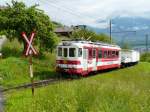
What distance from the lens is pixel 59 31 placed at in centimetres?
8212

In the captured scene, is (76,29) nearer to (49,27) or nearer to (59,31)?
(59,31)

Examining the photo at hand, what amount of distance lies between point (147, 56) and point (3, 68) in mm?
77195

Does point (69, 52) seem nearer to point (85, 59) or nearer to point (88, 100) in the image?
point (85, 59)

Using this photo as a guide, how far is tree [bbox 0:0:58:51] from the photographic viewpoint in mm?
42812

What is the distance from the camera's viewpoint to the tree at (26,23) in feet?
140

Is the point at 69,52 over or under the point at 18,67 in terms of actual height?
over

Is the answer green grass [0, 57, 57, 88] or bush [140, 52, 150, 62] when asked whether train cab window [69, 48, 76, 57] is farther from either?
bush [140, 52, 150, 62]

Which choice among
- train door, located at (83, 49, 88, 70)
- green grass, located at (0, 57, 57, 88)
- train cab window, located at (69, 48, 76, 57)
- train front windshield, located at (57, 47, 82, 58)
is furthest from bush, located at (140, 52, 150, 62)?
train cab window, located at (69, 48, 76, 57)

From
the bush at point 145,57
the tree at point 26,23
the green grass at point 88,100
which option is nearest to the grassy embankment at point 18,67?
the tree at point 26,23

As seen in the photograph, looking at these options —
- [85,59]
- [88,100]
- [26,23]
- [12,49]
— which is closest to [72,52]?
[85,59]

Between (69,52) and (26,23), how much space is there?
29.2 feet

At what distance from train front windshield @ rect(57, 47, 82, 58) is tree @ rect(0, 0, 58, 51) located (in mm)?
7067

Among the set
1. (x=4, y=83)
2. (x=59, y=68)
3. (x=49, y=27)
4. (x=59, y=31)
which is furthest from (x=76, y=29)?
(x=4, y=83)

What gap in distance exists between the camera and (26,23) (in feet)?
141
